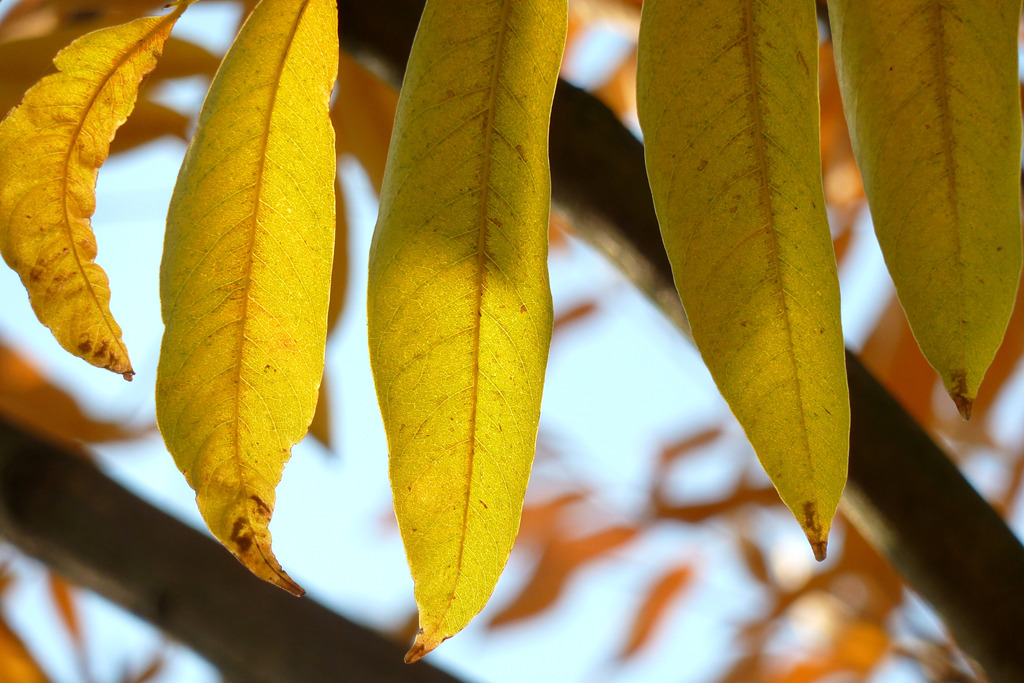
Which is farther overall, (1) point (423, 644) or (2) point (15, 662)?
(2) point (15, 662)

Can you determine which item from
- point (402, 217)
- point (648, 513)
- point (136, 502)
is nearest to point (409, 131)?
point (402, 217)

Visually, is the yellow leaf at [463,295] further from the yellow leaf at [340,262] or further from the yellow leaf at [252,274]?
the yellow leaf at [340,262]

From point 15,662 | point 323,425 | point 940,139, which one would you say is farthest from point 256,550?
point 15,662

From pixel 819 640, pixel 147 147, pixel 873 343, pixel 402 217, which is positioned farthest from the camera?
pixel 819 640

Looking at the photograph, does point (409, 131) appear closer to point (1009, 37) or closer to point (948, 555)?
point (1009, 37)

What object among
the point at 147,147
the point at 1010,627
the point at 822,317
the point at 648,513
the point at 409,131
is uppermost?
the point at 147,147

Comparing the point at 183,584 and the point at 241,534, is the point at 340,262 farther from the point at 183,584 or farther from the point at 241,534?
the point at 241,534

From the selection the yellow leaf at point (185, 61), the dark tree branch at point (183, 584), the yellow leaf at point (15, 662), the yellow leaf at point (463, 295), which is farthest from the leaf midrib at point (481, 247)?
the yellow leaf at point (15, 662)
